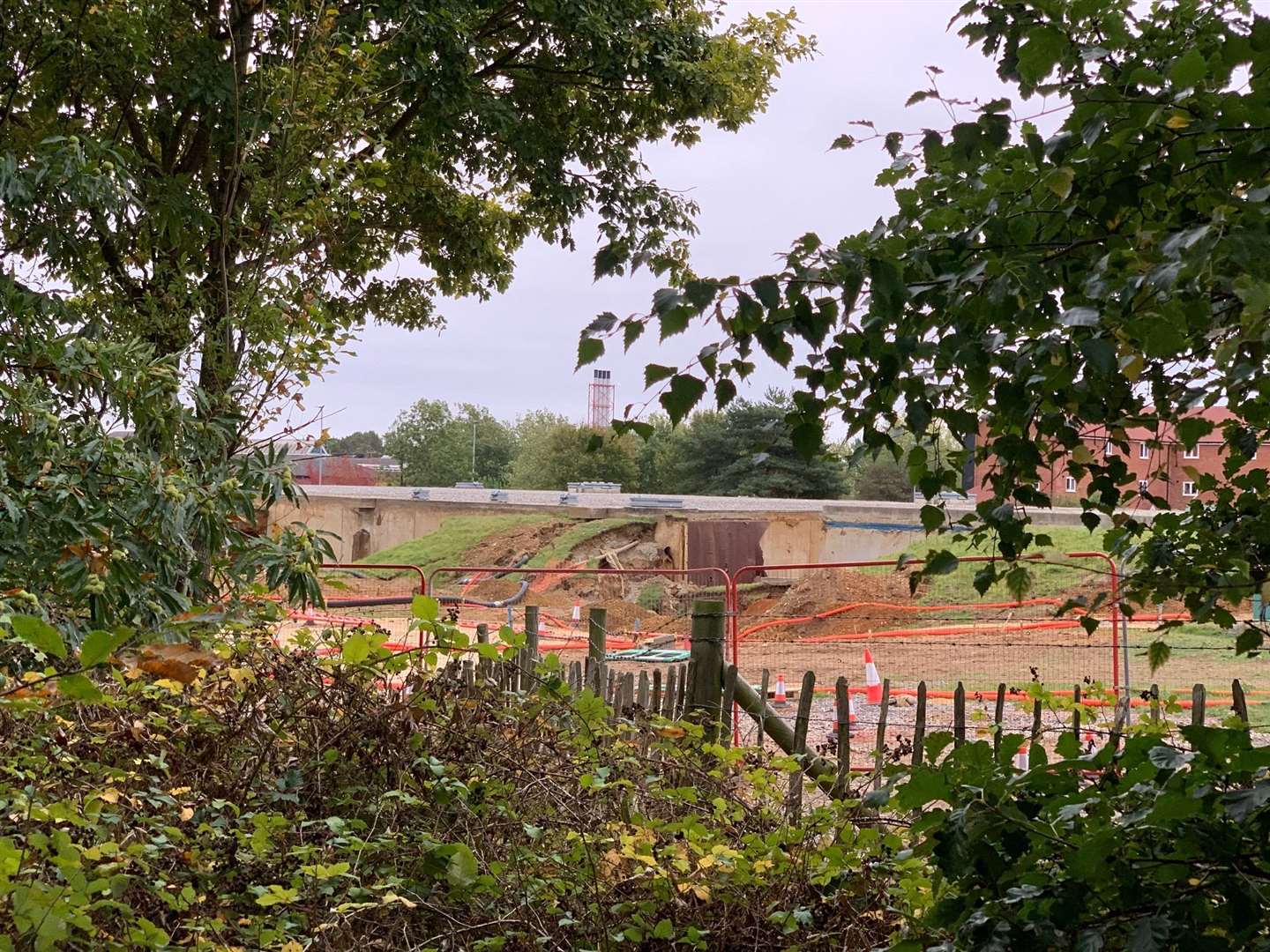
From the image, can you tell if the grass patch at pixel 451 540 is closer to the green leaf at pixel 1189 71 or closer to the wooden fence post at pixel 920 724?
the wooden fence post at pixel 920 724

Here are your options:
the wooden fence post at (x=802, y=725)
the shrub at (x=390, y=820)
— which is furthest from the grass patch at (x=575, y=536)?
the shrub at (x=390, y=820)

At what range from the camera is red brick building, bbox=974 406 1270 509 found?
7.94ft

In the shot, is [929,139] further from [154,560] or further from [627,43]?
[627,43]

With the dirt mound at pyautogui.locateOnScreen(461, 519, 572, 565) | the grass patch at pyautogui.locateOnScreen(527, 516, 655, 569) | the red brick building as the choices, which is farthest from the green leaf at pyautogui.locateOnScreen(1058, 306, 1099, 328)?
the dirt mound at pyautogui.locateOnScreen(461, 519, 572, 565)

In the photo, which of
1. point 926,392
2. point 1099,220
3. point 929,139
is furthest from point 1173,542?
point 929,139

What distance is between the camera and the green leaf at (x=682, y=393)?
1639 millimetres

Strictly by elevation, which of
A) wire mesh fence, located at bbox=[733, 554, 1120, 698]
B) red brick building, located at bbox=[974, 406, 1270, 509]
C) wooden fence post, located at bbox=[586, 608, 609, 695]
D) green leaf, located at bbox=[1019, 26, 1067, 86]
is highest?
green leaf, located at bbox=[1019, 26, 1067, 86]

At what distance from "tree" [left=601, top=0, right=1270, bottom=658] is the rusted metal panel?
80.5 feet

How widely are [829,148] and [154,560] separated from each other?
2639 millimetres

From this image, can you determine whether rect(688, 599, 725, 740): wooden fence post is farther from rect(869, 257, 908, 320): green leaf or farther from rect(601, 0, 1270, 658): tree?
rect(869, 257, 908, 320): green leaf

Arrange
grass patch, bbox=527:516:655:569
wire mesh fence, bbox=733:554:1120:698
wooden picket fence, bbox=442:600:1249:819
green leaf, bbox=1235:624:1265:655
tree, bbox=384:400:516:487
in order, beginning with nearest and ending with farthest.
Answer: green leaf, bbox=1235:624:1265:655 < wooden picket fence, bbox=442:600:1249:819 < wire mesh fence, bbox=733:554:1120:698 < grass patch, bbox=527:516:655:569 < tree, bbox=384:400:516:487

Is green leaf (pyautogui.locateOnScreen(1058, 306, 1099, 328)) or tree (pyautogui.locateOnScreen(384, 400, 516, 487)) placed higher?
tree (pyautogui.locateOnScreen(384, 400, 516, 487))

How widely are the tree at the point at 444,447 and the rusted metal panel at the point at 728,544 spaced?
46161mm

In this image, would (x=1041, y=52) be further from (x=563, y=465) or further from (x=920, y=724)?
(x=563, y=465)
